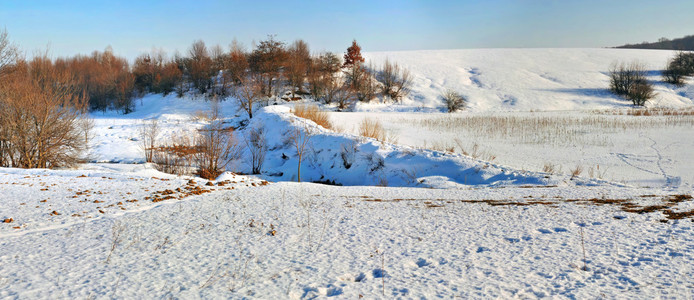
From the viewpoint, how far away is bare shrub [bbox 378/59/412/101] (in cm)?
4566

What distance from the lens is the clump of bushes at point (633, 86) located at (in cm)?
4169

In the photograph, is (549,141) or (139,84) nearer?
(549,141)

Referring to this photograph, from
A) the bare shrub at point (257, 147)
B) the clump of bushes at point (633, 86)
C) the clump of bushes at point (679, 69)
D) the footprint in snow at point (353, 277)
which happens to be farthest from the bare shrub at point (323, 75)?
the clump of bushes at point (679, 69)

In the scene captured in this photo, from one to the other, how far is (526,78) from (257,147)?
43.7 m

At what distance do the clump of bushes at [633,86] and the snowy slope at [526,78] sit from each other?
3.49 ft

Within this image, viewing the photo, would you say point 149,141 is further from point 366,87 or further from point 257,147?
point 366,87

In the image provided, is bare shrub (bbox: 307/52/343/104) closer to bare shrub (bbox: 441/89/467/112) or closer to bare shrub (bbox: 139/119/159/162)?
bare shrub (bbox: 441/89/467/112)

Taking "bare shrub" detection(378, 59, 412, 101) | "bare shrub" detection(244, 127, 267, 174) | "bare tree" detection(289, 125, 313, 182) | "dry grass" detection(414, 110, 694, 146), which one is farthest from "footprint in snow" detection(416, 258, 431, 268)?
"bare shrub" detection(378, 59, 412, 101)

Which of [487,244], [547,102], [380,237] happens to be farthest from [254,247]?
[547,102]

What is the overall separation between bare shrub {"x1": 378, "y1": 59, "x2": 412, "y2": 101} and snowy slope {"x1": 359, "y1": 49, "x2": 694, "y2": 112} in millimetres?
1329

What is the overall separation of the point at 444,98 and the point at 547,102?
11.3m

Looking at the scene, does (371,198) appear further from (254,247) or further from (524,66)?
(524,66)

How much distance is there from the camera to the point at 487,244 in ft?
16.9

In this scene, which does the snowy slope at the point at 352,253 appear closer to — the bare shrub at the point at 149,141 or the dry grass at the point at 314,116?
the bare shrub at the point at 149,141
